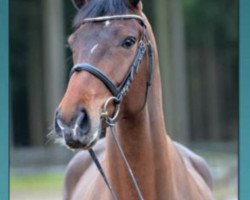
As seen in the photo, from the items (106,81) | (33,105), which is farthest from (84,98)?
(33,105)

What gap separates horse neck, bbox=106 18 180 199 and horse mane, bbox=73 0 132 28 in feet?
0.72

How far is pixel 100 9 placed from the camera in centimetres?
340

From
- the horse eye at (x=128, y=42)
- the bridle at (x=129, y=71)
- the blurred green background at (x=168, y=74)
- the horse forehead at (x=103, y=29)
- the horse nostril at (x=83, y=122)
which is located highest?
the horse forehead at (x=103, y=29)

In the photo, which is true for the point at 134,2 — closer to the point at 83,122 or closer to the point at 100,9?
the point at 100,9

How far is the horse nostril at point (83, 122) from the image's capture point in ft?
10.2

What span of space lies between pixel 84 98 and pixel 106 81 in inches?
5.8

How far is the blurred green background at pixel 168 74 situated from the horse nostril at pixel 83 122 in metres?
12.1

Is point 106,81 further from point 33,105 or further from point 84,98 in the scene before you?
point 33,105
